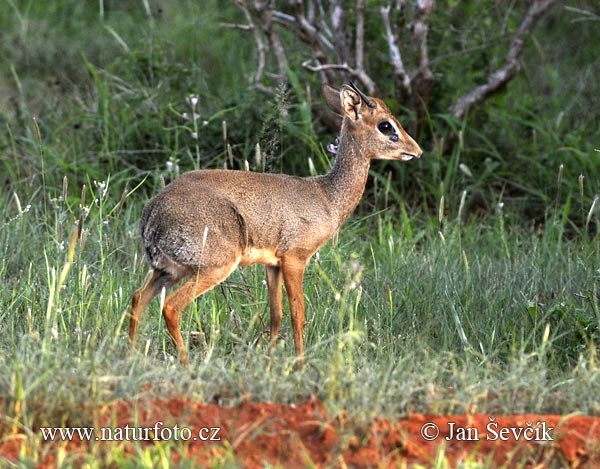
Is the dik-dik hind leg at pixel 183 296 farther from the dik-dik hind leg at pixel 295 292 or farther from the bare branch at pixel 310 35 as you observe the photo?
the bare branch at pixel 310 35

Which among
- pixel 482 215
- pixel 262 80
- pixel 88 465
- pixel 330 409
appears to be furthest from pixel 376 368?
pixel 262 80

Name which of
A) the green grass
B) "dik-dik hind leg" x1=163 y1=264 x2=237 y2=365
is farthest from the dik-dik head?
"dik-dik hind leg" x1=163 y1=264 x2=237 y2=365

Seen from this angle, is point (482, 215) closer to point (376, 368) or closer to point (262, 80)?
point (262, 80)

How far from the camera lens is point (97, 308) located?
5.11 metres

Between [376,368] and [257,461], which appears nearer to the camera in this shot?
[257,461]

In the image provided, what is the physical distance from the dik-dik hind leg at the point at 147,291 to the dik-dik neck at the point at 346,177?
94 centimetres

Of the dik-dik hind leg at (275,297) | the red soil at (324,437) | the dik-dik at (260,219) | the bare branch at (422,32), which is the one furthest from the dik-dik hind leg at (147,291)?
the bare branch at (422,32)

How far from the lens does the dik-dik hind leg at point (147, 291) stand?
4902mm

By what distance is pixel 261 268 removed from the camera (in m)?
5.91

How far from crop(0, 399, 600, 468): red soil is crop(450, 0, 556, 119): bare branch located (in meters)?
4.05

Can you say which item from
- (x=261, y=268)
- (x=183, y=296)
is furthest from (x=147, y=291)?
(x=261, y=268)

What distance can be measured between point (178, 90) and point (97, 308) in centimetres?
287

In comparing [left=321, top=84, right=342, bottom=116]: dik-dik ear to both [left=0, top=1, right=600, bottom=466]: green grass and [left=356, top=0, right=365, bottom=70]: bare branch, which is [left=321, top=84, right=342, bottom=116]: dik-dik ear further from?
[left=356, top=0, right=365, bottom=70]: bare branch

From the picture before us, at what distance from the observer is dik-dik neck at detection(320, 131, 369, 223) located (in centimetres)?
545
